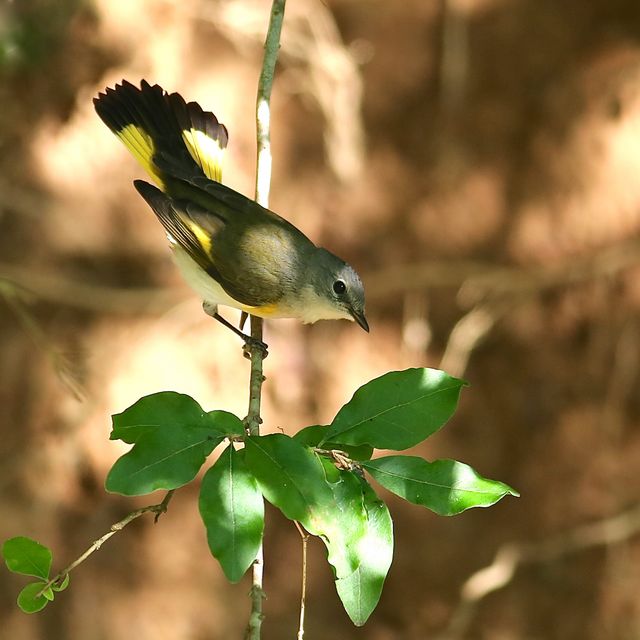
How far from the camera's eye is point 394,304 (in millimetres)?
4805

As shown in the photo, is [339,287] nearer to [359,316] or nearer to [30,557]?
[359,316]

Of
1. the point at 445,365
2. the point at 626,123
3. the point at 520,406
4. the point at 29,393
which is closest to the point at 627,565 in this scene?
the point at 520,406

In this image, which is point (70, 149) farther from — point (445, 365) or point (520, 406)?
point (520, 406)

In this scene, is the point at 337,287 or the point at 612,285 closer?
the point at 337,287

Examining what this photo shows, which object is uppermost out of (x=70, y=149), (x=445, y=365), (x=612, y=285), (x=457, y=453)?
(x=70, y=149)

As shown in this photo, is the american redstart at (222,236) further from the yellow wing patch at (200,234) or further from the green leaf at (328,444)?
the green leaf at (328,444)

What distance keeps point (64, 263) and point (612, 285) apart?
277 centimetres

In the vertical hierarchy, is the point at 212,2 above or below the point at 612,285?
above

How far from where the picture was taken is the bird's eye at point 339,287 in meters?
2.83

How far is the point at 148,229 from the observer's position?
4746 millimetres

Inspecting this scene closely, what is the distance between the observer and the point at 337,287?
112 inches

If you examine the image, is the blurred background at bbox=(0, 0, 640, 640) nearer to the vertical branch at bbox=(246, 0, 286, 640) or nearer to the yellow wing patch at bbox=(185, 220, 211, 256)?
the yellow wing patch at bbox=(185, 220, 211, 256)

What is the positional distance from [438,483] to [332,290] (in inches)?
47.7

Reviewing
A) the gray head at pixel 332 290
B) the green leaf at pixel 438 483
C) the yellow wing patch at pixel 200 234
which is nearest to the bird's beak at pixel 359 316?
the gray head at pixel 332 290
